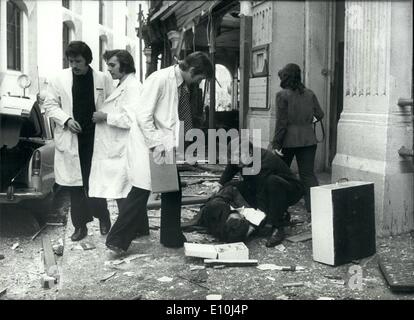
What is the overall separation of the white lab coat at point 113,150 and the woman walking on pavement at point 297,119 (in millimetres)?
1871

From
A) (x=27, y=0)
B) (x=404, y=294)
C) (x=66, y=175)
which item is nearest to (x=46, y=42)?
(x=27, y=0)

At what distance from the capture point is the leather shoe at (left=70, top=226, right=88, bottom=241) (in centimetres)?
542

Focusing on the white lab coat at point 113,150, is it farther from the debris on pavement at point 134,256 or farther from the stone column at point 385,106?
the stone column at point 385,106

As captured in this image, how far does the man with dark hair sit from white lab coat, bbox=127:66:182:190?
803 millimetres

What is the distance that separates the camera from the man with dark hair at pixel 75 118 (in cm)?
526

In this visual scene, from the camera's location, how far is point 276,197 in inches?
206

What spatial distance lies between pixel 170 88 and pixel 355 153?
222 cm

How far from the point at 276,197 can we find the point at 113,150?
1.64m

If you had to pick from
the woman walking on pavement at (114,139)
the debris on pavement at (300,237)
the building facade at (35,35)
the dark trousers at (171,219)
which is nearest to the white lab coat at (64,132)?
the woman walking on pavement at (114,139)

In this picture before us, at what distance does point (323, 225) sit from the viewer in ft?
15.1

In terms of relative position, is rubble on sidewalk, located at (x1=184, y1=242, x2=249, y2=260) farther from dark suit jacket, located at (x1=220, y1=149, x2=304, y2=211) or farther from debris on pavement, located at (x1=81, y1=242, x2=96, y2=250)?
debris on pavement, located at (x1=81, y1=242, x2=96, y2=250)

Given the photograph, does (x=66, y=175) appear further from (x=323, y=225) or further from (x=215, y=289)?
(x=323, y=225)

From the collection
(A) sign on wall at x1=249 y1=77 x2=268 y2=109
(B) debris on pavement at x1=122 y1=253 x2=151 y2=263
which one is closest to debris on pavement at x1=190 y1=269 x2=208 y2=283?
(B) debris on pavement at x1=122 y1=253 x2=151 y2=263

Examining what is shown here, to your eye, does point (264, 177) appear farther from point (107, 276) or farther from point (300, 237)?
point (107, 276)
